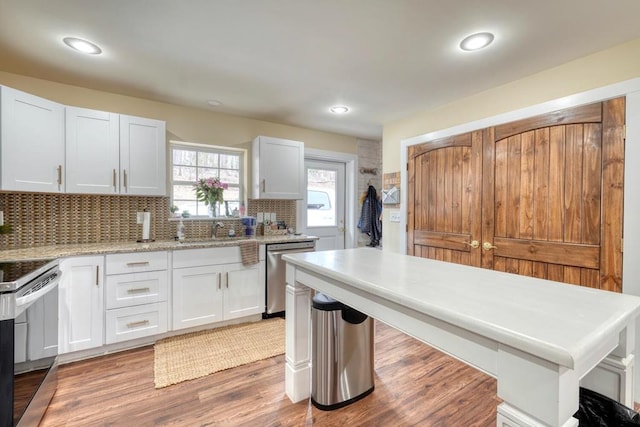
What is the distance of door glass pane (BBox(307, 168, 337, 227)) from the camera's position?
4.39 meters

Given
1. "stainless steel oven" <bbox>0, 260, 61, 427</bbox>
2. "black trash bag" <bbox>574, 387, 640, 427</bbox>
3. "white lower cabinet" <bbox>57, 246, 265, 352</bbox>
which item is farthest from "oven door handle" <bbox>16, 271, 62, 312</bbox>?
"black trash bag" <bbox>574, 387, 640, 427</bbox>

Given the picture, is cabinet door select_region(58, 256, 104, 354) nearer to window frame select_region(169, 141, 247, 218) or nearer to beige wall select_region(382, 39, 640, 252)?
window frame select_region(169, 141, 247, 218)

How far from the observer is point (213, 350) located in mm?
2551

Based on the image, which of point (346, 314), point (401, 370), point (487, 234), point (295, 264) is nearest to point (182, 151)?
point (295, 264)

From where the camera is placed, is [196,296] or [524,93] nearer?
[524,93]

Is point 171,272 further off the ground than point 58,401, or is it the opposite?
point 171,272

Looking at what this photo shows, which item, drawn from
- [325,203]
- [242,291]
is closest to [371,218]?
[325,203]

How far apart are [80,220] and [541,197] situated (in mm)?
4149

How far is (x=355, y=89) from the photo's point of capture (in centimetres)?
277

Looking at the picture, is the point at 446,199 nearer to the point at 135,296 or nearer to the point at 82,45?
the point at 135,296

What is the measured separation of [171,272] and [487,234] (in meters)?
3.01

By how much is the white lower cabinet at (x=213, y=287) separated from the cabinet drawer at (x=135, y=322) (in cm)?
12

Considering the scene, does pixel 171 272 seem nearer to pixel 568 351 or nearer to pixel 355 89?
pixel 355 89

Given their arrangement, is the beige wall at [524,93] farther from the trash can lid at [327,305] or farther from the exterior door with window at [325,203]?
the trash can lid at [327,305]
